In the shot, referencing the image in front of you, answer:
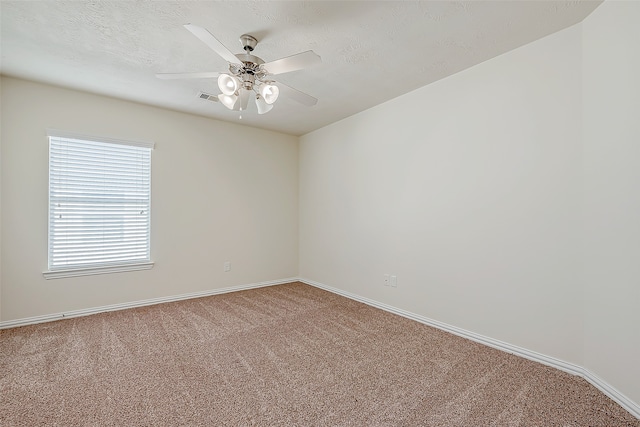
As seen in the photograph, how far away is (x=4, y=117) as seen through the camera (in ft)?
9.13

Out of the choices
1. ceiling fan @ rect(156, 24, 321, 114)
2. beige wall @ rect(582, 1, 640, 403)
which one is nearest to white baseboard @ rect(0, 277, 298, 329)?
ceiling fan @ rect(156, 24, 321, 114)

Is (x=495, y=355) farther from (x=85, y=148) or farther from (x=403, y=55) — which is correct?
(x=85, y=148)

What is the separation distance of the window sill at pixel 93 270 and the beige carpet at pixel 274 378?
0.50 meters

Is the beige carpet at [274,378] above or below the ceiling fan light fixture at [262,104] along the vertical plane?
below

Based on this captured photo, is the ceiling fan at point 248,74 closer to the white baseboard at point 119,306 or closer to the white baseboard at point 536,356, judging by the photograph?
the white baseboard at point 536,356

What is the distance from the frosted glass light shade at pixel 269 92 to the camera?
81.4 inches

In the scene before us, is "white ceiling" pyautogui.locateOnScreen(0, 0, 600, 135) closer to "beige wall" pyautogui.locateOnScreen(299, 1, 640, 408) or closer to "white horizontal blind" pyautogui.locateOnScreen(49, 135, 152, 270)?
"beige wall" pyautogui.locateOnScreen(299, 1, 640, 408)

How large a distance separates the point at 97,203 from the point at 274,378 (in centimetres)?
293

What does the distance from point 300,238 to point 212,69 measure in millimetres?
2984

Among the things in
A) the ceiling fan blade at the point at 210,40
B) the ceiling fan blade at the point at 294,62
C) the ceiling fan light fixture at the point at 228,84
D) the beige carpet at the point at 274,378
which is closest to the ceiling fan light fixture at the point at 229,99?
the ceiling fan light fixture at the point at 228,84

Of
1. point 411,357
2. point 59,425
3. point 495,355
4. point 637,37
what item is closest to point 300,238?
point 411,357

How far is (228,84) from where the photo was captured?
6.47 ft

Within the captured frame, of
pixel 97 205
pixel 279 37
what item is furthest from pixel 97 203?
pixel 279 37

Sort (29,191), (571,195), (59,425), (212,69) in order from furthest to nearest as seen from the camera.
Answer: (29,191) < (212,69) < (571,195) < (59,425)
